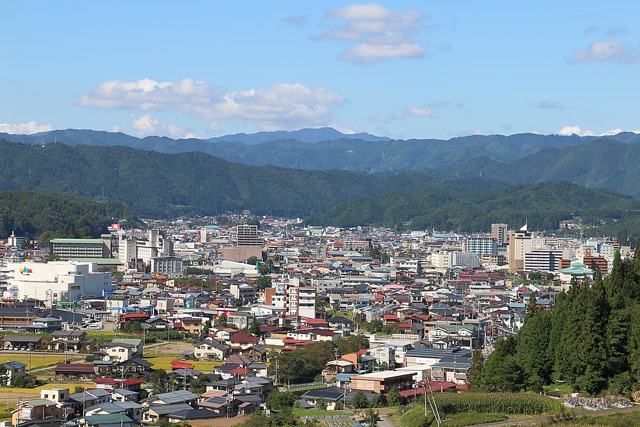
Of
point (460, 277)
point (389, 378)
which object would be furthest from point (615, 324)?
point (460, 277)

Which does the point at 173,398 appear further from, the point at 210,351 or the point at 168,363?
the point at 210,351

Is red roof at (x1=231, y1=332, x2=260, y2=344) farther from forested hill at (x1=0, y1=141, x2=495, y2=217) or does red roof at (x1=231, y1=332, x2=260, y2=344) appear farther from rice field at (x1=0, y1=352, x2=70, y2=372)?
forested hill at (x1=0, y1=141, x2=495, y2=217)

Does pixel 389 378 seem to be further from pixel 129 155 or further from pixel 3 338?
pixel 129 155

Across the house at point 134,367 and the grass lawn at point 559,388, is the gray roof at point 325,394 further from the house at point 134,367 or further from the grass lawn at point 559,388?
the house at point 134,367

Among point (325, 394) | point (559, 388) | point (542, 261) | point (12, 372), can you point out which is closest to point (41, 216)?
point (542, 261)

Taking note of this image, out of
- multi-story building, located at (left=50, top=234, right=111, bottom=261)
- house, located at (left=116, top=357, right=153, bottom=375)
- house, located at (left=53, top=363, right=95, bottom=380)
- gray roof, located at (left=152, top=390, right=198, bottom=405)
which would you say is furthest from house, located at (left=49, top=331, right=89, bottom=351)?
multi-story building, located at (left=50, top=234, right=111, bottom=261)
